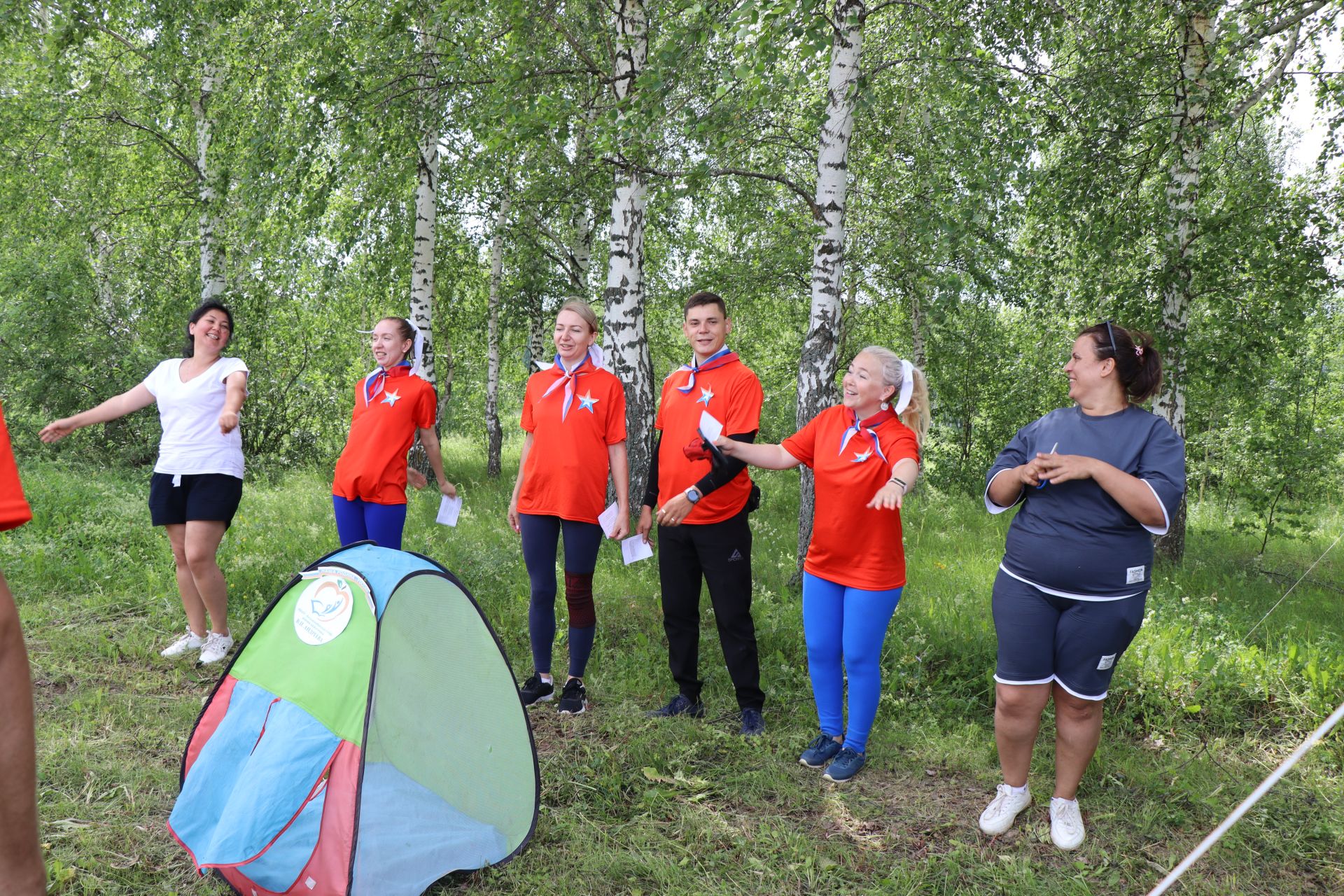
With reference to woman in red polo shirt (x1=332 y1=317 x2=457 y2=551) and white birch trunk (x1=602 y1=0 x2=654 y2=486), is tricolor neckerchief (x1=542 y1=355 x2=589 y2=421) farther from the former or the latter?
white birch trunk (x1=602 y1=0 x2=654 y2=486)

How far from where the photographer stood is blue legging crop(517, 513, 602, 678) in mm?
4195

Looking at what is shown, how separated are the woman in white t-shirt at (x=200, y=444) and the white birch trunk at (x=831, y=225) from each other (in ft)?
11.7

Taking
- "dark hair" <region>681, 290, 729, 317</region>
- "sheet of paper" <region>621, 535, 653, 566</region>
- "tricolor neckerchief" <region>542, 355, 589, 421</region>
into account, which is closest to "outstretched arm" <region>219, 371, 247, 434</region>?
"tricolor neckerchief" <region>542, 355, 589, 421</region>

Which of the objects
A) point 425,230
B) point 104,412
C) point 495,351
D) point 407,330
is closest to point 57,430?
point 104,412

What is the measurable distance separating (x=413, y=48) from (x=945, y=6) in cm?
482

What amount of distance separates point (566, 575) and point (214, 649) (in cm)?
232

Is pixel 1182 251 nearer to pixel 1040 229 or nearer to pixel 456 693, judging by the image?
pixel 1040 229

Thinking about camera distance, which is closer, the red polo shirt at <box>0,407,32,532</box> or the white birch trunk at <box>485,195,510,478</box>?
the red polo shirt at <box>0,407,32,532</box>

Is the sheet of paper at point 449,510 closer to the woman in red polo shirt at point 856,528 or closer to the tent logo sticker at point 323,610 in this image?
the tent logo sticker at point 323,610

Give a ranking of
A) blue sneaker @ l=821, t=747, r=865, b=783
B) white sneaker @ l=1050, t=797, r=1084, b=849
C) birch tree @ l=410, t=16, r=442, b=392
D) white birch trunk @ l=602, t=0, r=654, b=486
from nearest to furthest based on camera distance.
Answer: white sneaker @ l=1050, t=797, r=1084, b=849
blue sneaker @ l=821, t=747, r=865, b=783
white birch trunk @ l=602, t=0, r=654, b=486
birch tree @ l=410, t=16, r=442, b=392

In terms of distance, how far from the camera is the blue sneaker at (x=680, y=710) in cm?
422

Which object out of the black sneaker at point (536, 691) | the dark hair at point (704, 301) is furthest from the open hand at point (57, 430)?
the dark hair at point (704, 301)

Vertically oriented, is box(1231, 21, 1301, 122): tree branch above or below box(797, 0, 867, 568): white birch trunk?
above

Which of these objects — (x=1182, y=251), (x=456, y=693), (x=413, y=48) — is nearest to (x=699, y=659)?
(x=456, y=693)
